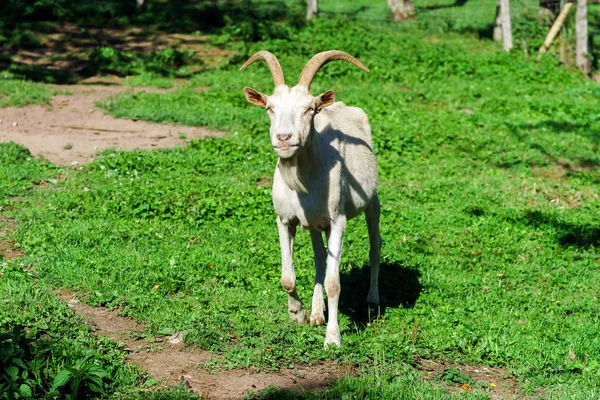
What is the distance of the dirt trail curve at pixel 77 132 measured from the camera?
1262 cm

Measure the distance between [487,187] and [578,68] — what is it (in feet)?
28.8

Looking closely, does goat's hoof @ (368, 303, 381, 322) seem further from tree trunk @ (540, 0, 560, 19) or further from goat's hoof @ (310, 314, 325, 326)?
tree trunk @ (540, 0, 560, 19)

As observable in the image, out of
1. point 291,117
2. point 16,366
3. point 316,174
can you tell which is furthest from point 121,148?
point 16,366

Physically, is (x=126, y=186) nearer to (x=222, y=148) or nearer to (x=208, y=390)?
(x=222, y=148)

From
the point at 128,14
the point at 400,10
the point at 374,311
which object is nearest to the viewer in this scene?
the point at 374,311

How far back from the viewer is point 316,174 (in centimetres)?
702

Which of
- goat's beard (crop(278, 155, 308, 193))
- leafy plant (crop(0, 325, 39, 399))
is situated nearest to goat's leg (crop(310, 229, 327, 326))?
goat's beard (crop(278, 155, 308, 193))

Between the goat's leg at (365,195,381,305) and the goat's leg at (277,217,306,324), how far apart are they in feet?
3.50

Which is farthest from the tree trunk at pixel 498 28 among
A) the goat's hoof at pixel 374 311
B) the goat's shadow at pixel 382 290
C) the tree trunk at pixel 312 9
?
A: the goat's hoof at pixel 374 311

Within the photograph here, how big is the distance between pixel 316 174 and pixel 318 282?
1251 mm

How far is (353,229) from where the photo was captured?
1006 cm

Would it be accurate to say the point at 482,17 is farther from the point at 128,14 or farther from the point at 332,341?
the point at 332,341

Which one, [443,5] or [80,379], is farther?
→ [443,5]

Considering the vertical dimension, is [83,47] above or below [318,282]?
above
